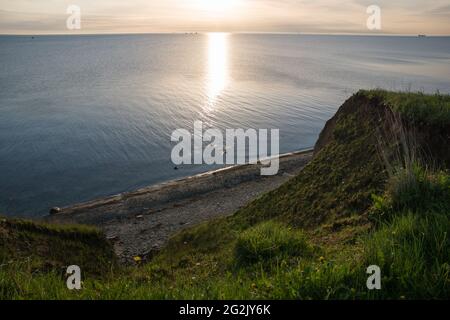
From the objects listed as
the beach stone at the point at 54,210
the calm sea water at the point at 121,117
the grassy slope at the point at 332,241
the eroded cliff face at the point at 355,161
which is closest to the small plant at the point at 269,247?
the grassy slope at the point at 332,241

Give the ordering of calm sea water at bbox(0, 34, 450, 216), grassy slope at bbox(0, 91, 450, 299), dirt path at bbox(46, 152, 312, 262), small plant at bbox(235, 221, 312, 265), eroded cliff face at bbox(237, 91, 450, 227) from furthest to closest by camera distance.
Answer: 1. calm sea water at bbox(0, 34, 450, 216)
2. dirt path at bbox(46, 152, 312, 262)
3. eroded cliff face at bbox(237, 91, 450, 227)
4. small plant at bbox(235, 221, 312, 265)
5. grassy slope at bbox(0, 91, 450, 299)

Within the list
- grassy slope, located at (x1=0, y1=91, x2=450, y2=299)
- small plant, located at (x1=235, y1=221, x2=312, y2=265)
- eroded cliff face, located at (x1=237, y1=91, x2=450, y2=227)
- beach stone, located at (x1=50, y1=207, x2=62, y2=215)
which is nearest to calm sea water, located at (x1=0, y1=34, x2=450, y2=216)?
beach stone, located at (x1=50, y1=207, x2=62, y2=215)

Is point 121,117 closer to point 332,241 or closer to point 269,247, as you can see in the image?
point 332,241

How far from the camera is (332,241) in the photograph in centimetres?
953

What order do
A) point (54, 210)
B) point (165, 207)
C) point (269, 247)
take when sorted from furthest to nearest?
point (165, 207) < point (54, 210) < point (269, 247)

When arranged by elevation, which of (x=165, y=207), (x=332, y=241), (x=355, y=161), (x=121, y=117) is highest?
(x=355, y=161)

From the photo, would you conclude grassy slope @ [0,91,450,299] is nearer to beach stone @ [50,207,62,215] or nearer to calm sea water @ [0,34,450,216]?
calm sea water @ [0,34,450,216]

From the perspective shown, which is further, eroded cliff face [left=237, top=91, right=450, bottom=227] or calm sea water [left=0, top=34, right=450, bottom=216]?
calm sea water [left=0, top=34, right=450, bottom=216]

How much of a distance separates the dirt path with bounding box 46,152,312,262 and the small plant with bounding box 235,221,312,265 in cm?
1396

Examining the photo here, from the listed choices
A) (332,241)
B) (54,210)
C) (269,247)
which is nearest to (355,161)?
(332,241)

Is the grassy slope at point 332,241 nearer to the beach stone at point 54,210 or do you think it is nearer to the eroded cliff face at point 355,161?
the eroded cliff face at point 355,161

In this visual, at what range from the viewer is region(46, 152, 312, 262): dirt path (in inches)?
1011

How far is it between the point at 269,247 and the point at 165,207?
84.2 ft
